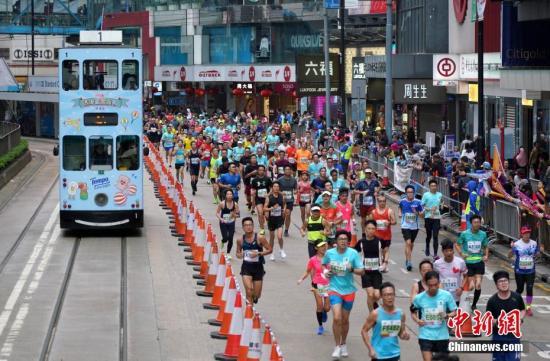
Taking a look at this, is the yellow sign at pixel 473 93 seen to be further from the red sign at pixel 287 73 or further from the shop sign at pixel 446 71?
the red sign at pixel 287 73

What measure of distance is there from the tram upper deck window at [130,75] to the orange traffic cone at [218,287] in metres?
9.74

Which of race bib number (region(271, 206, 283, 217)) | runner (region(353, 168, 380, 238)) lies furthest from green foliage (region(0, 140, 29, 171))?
race bib number (region(271, 206, 283, 217))

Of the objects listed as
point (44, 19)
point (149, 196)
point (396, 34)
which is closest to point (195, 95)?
point (44, 19)

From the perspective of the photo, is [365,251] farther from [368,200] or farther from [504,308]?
[368,200]

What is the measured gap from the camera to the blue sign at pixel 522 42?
124ft

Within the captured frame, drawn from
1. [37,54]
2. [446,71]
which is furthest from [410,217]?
[37,54]

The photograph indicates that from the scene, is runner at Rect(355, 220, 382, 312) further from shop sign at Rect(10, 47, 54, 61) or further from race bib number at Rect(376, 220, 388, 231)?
shop sign at Rect(10, 47, 54, 61)

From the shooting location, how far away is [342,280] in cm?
1705

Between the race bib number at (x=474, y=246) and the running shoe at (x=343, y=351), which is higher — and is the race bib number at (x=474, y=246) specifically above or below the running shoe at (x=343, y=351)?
above

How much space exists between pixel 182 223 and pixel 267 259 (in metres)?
5.09

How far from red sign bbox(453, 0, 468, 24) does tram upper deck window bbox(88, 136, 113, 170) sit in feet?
70.2

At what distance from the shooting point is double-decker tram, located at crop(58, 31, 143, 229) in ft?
97.2

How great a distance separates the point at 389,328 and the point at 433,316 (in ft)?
2.27

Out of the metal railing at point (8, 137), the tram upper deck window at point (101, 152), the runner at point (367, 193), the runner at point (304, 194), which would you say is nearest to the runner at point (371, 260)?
the runner at point (367, 193)
